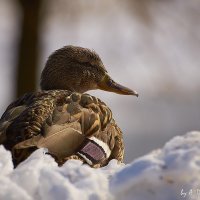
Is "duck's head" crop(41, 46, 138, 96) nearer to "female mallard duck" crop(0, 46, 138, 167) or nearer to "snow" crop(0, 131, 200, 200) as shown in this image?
"female mallard duck" crop(0, 46, 138, 167)

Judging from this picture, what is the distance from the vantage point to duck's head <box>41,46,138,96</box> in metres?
7.80

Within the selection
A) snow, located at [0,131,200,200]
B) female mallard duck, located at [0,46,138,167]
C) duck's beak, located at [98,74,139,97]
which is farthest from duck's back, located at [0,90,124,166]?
snow, located at [0,131,200,200]

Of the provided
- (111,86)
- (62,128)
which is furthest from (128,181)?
(111,86)

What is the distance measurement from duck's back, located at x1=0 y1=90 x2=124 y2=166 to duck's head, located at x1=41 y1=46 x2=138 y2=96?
137cm

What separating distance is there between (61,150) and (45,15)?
27.9ft

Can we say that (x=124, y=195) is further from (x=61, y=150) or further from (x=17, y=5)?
(x=17, y=5)

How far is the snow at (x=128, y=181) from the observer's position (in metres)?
2.73

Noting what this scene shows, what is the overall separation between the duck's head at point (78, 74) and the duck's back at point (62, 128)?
1.37m

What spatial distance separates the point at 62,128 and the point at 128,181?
2.80 metres

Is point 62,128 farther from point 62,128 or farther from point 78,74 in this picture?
point 78,74

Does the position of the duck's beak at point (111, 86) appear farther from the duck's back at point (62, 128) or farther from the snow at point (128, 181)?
the snow at point (128, 181)

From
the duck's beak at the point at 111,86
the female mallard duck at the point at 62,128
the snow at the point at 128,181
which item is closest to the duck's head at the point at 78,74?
the duck's beak at the point at 111,86

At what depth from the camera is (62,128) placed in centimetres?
552

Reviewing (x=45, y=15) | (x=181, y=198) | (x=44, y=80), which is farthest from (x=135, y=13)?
(x=181, y=198)
